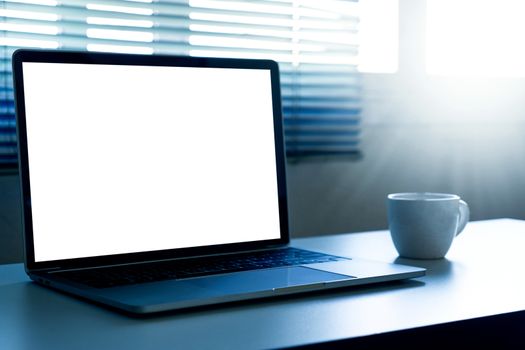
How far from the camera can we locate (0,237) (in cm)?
127

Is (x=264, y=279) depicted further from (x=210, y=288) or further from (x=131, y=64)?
(x=131, y=64)

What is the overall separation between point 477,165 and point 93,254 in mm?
1273

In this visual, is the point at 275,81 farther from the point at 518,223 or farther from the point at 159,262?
the point at 518,223

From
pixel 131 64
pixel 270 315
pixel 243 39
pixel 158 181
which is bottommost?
pixel 270 315

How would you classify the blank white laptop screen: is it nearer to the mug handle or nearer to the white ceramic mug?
the white ceramic mug

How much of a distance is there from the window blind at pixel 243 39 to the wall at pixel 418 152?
6 cm

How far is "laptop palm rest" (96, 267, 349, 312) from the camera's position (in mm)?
Answer: 665

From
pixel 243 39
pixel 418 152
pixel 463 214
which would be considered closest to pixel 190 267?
pixel 463 214

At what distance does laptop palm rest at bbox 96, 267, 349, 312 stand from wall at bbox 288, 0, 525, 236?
2.57ft

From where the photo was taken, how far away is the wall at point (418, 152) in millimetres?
1633

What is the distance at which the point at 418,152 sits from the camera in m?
1.78

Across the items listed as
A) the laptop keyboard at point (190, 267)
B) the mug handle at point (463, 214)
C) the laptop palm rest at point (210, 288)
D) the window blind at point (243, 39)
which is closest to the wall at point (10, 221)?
the window blind at point (243, 39)

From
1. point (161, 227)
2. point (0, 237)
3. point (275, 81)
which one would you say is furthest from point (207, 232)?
point (0, 237)

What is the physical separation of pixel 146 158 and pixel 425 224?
387 mm
